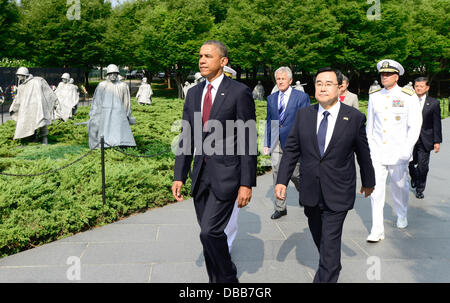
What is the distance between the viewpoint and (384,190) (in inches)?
216

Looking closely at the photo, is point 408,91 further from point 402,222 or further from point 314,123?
point 314,123

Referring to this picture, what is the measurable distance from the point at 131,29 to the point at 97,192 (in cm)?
4858

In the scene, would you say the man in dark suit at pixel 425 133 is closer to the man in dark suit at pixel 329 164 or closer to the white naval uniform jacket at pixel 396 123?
the white naval uniform jacket at pixel 396 123

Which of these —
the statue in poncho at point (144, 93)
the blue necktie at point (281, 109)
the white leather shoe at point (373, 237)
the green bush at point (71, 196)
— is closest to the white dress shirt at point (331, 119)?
the white leather shoe at point (373, 237)

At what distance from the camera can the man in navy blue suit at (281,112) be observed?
6.10 meters

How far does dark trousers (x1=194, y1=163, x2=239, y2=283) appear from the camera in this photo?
3.58 meters

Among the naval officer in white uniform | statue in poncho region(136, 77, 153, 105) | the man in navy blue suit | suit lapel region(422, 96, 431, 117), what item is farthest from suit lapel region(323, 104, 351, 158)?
statue in poncho region(136, 77, 153, 105)

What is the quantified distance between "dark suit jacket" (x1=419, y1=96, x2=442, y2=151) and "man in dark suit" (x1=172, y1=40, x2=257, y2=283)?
5.17m

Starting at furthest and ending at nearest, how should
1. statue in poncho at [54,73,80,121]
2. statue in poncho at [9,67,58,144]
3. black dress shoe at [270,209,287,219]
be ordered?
1. statue in poncho at [54,73,80,121]
2. statue in poncho at [9,67,58,144]
3. black dress shoe at [270,209,287,219]

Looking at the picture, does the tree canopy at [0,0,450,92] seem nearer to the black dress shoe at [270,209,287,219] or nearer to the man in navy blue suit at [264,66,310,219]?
the man in navy blue suit at [264,66,310,219]

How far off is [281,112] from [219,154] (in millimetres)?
2789

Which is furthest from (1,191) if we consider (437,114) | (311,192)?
(437,114)

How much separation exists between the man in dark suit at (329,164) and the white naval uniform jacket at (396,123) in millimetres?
1904
